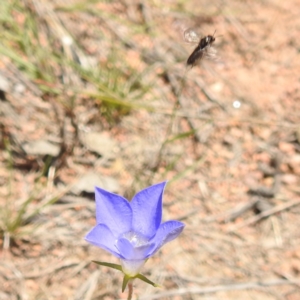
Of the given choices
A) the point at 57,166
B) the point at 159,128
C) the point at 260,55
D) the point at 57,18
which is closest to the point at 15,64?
the point at 57,18

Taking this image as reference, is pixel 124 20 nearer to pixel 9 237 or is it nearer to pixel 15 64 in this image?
pixel 15 64

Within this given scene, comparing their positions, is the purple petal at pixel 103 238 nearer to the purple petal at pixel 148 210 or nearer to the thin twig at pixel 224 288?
the purple petal at pixel 148 210

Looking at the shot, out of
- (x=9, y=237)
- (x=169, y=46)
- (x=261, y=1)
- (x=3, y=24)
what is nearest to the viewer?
(x=9, y=237)

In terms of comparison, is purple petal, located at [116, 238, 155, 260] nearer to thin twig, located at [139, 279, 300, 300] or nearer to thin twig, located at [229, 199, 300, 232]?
thin twig, located at [139, 279, 300, 300]

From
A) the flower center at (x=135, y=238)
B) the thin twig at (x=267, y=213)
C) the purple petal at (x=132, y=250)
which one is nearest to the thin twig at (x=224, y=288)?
the thin twig at (x=267, y=213)

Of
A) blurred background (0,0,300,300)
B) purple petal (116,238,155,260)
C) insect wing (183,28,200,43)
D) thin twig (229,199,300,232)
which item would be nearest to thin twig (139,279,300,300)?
blurred background (0,0,300,300)

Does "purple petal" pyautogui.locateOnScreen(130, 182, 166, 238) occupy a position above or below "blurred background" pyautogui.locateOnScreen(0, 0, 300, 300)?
below

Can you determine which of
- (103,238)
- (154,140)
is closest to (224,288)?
(154,140)
